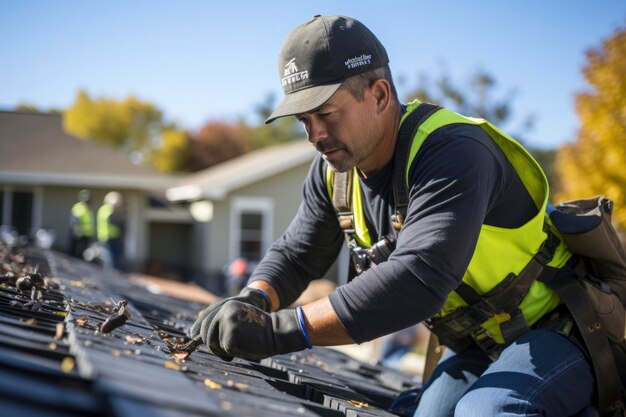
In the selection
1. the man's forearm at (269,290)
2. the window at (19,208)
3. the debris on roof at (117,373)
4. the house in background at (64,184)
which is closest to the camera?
the debris on roof at (117,373)

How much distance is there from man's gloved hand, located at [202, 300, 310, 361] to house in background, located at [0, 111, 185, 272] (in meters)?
18.2

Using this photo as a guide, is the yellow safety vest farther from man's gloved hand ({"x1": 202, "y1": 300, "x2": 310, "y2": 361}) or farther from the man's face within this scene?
man's gloved hand ({"x1": 202, "y1": 300, "x2": 310, "y2": 361})

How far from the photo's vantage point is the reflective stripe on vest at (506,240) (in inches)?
111

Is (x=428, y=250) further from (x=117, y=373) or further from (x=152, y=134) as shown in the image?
(x=152, y=134)

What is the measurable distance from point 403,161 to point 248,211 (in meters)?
19.3

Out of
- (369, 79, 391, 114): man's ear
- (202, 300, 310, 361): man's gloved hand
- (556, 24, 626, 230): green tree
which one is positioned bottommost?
(202, 300, 310, 361): man's gloved hand

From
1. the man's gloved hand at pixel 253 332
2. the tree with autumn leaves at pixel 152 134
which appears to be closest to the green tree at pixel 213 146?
the tree with autumn leaves at pixel 152 134

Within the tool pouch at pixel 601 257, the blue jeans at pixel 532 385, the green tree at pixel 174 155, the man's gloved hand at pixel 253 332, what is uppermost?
the green tree at pixel 174 155

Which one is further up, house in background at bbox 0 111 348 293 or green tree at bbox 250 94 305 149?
green tree at bbox 250 94 305 149

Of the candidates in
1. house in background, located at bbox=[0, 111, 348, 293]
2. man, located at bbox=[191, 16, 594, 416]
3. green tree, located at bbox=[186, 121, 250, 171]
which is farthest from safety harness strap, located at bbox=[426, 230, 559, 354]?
green tree, located at bbox=[186, 121, 250, 171]

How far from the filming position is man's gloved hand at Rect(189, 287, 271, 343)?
2654 millimetres

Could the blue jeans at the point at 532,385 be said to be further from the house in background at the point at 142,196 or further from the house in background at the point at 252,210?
the house in background at the point at 252,210

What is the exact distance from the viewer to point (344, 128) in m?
2.80

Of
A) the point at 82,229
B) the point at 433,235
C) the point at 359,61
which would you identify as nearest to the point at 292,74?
the point at 359,61
